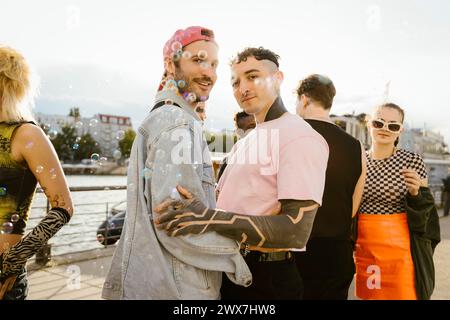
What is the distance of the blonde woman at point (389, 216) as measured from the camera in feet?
9.21

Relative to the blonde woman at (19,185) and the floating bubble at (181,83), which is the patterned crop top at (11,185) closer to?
the blonde woman at (19,185)

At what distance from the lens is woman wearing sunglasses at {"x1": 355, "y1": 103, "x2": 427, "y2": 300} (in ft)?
9.23

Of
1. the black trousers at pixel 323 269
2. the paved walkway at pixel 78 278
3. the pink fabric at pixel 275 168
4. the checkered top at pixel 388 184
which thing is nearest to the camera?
the pink fabric at pixel 275 168

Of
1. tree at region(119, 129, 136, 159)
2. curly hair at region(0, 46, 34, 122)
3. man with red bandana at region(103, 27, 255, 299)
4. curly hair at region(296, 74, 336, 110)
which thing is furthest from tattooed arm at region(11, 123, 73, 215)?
curly hair at region(296, 74, 336, 110)

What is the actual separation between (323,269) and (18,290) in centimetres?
171

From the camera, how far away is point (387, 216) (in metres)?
2.90

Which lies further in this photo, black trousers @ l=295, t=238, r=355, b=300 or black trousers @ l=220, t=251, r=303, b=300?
black trousers @ l=295, t=238, r=355, b=300

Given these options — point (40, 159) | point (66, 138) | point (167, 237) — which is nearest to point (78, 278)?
point (40, 159)

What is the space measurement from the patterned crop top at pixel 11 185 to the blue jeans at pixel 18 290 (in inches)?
9.4

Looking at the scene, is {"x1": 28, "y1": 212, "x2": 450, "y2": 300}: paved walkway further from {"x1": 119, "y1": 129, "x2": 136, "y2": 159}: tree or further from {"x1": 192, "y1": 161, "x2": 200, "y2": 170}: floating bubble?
{"x1": 192, "y1": 161, "x2": 200, "y2": 170}: floating bubble

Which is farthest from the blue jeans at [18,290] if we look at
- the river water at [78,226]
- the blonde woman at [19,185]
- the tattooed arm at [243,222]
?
the tattooed arm at [243,222]

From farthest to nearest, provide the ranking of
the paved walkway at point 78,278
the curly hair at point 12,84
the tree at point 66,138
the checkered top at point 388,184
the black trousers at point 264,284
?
the tree at point 66,138, the paved walkway at point 78,278, the checkered top at point 388,184, the curly hair at point 12,84, the black trousers at point 264,284

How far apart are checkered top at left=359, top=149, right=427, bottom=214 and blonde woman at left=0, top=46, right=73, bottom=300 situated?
2.06 meters
